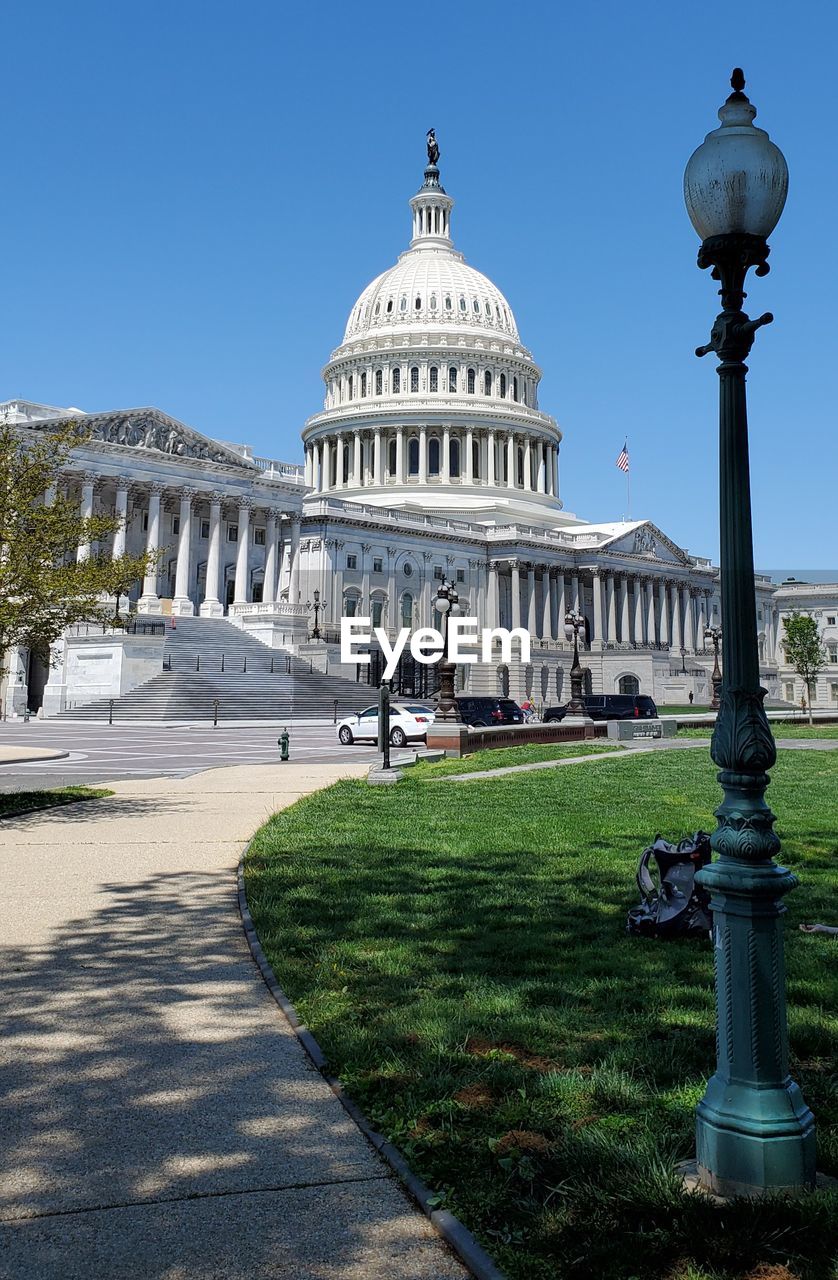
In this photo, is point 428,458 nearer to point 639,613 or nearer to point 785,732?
point 639,613

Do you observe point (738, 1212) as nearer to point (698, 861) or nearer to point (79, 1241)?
point (79, 1241)

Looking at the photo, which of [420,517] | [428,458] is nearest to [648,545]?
[428,458]

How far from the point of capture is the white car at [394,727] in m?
41.0

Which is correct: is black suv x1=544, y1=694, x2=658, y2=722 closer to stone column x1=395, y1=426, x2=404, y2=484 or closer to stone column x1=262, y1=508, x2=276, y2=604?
stone column x1=262, y1=508, x2=276, y2=604

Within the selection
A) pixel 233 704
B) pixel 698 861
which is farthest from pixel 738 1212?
pixel 233 704

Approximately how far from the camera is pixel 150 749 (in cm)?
3766

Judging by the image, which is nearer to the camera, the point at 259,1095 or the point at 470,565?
the point at 259,1095

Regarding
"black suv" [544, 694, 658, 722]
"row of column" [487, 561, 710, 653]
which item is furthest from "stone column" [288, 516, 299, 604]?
"black suv" [544, 694, 658, 722]

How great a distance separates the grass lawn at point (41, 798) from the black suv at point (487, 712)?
2739 cm

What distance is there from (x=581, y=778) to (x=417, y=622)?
84.0 meters

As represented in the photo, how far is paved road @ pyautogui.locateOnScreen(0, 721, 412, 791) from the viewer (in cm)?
2742

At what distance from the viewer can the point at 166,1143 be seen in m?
5.34

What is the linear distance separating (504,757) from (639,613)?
97.4 metres

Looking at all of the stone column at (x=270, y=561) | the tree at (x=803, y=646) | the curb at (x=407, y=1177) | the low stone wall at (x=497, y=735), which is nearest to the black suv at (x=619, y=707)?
the low stone wall at (x=497, y=735)
